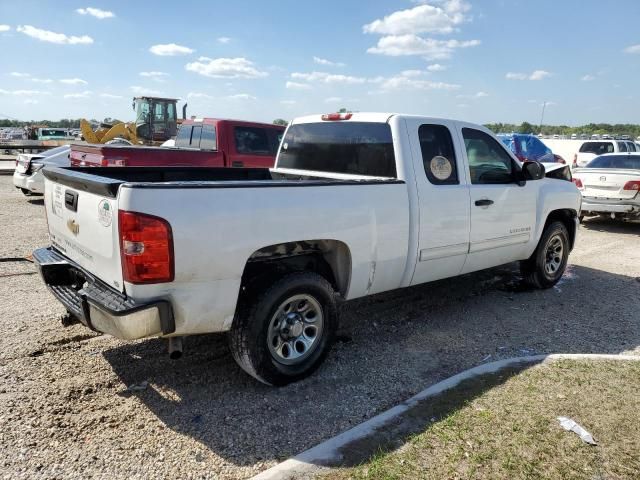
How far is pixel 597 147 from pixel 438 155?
1719 cm

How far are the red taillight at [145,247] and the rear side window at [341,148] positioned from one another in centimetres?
220

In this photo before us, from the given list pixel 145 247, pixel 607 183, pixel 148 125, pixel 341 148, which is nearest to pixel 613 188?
pixel 607 183

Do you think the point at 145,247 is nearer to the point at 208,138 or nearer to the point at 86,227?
the point at 86,227

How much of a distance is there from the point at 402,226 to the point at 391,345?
1.10 metres

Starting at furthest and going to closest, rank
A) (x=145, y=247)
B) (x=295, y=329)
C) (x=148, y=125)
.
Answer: (x=148, y=125)
(x=295, y=329)
(x=145, y=247)

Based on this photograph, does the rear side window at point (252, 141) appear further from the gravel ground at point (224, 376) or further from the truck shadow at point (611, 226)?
the truck shadow at point (611, 226)

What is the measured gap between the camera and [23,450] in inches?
111

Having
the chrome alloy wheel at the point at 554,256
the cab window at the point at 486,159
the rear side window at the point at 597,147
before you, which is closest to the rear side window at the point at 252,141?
the cab window at the point at 486,159

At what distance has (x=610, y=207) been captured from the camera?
402 inches

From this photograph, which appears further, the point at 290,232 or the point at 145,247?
the point at 290,232

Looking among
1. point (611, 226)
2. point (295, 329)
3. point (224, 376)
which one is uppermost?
point (295, 329)

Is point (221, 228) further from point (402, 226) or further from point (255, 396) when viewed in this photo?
point (402, 226)

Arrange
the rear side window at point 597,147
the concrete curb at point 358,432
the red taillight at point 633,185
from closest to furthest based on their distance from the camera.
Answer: the concrete curb at point 358,432 → the red taillight at point 633,185 → the rear side window at point 597,147

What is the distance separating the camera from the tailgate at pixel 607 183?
397 inches
